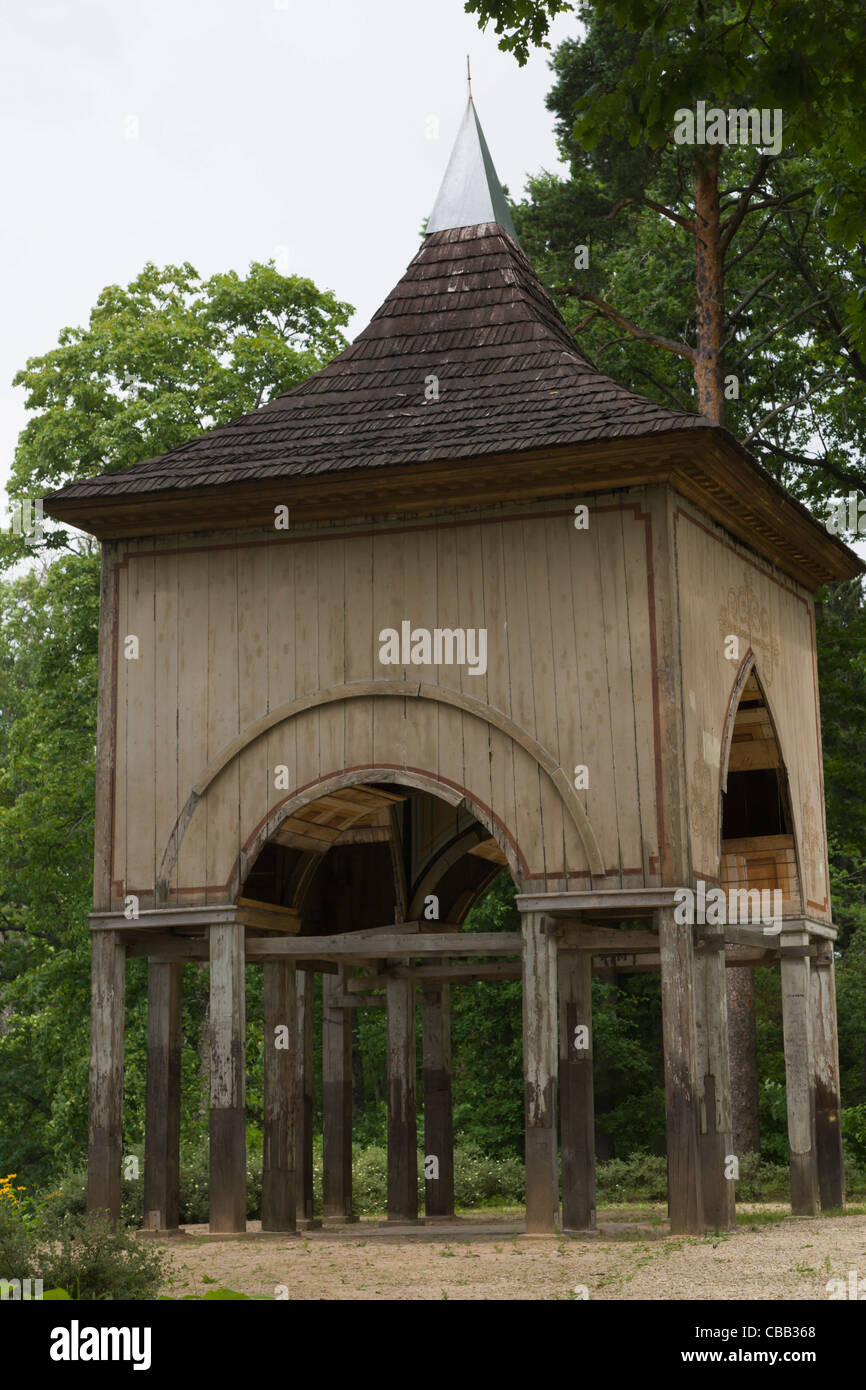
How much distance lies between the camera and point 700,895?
1644 cm

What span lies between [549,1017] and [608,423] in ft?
18.0

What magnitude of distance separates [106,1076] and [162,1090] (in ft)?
6.83

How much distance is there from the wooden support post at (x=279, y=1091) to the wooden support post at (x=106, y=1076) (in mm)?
2580

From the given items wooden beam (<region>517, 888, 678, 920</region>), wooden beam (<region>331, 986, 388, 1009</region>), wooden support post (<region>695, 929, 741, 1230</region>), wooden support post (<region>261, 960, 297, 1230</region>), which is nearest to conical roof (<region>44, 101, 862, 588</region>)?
wooden beam (<region>517, 888, 678, 920</region>)

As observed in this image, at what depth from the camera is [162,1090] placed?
1959 cm

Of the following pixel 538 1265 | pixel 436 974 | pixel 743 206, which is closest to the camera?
pixel 538 1265

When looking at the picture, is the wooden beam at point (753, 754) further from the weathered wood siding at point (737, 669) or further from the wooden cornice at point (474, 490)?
the wooden cornice at point (474, 490)

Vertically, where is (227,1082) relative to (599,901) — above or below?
below

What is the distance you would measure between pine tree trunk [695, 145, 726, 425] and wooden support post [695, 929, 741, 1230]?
14.0 meters

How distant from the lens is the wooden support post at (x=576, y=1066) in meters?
19.5

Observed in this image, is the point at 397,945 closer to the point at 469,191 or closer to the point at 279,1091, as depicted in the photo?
the point at 279,1091

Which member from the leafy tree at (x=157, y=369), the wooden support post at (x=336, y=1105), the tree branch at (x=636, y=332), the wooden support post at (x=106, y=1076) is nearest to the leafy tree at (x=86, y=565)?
the leafy tree at (x=157, y=369)

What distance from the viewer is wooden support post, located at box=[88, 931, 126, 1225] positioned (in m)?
17.4

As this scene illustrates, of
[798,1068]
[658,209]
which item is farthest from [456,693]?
[658,209]
